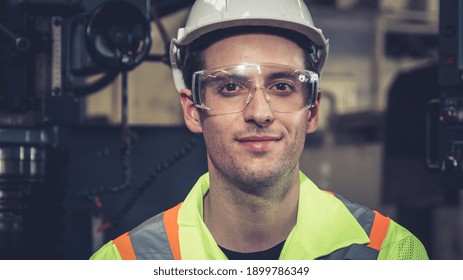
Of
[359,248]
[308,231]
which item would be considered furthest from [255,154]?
[359,248]

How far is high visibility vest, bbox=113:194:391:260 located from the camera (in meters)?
2.02

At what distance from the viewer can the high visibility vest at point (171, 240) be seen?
2020 mm

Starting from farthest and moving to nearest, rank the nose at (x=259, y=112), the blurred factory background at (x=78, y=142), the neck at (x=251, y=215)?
the blurred factory background at (x=78, y=142)
the neck at (x=251, y=215)
the nose at (x=259, y=112)

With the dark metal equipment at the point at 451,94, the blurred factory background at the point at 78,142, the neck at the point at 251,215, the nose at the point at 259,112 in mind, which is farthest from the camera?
the dark metal equipment at the point at 451,94

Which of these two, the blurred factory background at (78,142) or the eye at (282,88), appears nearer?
the eye at (282,88)

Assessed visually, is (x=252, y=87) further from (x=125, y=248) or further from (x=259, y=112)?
(x=125, y=248)

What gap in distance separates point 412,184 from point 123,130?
392 centimetres

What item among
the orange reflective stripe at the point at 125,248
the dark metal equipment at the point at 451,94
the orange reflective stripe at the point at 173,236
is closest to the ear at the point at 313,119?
the orange reflective stripe at the point at 173,236

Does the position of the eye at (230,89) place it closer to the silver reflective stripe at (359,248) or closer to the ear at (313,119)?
the ear at (313,119)

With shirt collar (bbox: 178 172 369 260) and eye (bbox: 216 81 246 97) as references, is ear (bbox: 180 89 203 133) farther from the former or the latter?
shirt collar (bbox: 178 172 369 260)

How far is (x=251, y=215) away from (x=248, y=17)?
0.55 metres

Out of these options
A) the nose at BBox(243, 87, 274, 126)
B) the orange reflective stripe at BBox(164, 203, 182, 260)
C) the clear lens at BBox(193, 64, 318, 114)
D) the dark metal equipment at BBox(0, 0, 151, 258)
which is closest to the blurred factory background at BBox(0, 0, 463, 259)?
the dark metal equipment at BBox(0, 0, 151, 258)

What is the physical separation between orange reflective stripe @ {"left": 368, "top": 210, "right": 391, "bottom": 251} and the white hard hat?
1.73ft

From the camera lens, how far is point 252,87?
1.94 m
